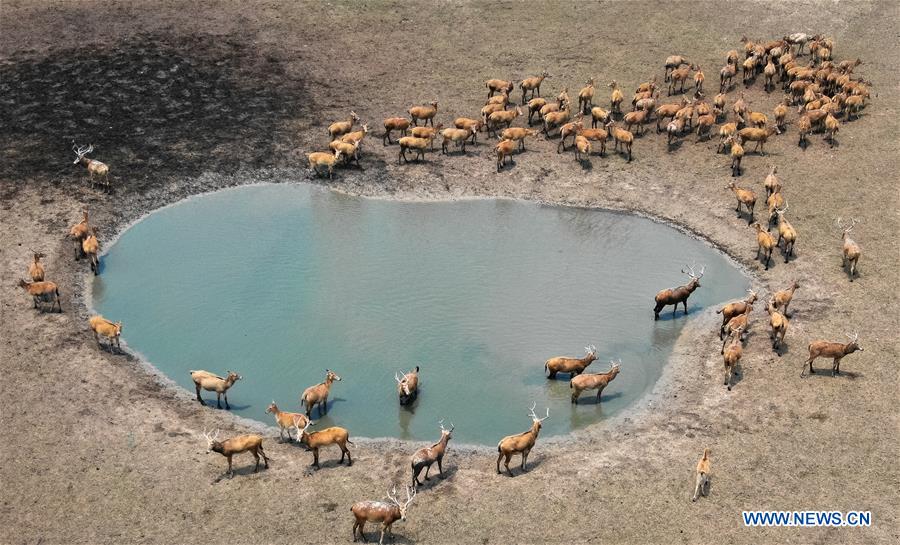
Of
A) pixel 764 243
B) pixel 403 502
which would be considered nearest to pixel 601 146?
pixel 764 243

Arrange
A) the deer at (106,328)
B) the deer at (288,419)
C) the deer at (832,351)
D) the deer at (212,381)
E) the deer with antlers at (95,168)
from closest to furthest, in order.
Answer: the deer at (288,419), the deer at (212,381), the deer at (832,351), the deer at (106,328), the deer with antlers at (95,168)

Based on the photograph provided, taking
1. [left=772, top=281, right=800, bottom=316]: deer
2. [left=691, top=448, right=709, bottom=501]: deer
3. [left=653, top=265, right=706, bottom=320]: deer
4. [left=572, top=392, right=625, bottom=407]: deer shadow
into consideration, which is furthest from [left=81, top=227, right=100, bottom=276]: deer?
[left=772, top=281, right=800, bottom=316]: deer

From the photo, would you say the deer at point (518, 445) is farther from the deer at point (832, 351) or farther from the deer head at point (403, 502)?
the deer at point (832, 351)

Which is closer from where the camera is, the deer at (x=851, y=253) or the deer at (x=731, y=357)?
the deer at (x=731, y=357)

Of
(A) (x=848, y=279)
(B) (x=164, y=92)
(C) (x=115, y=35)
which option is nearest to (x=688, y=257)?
(A) (x=848, y=279)

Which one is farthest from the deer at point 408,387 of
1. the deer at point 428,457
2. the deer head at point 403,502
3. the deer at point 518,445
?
the deer head at point 403,502

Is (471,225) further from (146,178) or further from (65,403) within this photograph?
(65,403)
